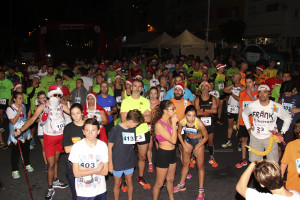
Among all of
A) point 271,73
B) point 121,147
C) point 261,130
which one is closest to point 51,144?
point 121,147

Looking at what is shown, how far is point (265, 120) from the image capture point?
5602mm

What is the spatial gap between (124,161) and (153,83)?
19.7ft

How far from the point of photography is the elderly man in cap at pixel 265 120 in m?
5.55

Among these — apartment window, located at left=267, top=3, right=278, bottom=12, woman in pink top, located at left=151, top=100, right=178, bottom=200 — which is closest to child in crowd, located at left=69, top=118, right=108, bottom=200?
woman in pink top, located at left=151, top=100, right=178, bottom=200

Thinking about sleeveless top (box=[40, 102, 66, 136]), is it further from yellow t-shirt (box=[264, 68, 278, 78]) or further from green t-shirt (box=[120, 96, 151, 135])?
yellow t-shirt (box=[264, 68, 278, 78])

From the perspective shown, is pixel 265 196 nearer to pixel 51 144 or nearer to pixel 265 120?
pixel 265 120

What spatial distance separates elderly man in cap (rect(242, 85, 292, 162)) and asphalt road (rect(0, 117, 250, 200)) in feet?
3.01

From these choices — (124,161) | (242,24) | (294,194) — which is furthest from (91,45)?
(294,194)

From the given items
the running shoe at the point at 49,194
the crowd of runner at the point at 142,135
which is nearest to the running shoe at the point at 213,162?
the crowd of runner at the point at 142,135

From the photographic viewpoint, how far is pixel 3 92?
930 cm

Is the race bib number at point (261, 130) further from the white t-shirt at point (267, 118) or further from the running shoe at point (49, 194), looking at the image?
the running shoe at point (49, 194)

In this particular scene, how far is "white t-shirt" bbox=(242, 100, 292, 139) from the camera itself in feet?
18.2

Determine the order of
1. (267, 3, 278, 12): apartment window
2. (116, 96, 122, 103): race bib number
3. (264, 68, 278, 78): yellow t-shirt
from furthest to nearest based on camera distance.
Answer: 1. (267, 3, 278, 12): apartment window
2. (264, 68, 278, 78): yellow t-shirt
3. (116, 96, 122, 103): race bib number

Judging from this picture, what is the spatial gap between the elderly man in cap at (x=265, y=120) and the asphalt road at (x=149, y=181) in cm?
92
